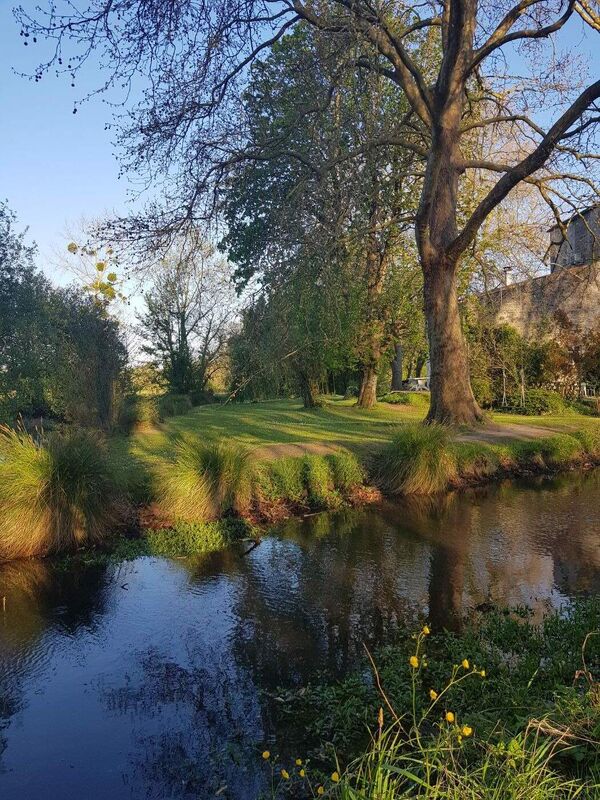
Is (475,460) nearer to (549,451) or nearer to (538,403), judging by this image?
(549,451)

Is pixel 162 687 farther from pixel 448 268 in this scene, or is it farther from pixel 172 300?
pixel 172 300

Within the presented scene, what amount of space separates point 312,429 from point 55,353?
7580 millimetres

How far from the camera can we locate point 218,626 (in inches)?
261

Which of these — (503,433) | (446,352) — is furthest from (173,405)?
(503,433)

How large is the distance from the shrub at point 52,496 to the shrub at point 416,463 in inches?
201

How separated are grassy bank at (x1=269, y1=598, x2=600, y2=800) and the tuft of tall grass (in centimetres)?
506

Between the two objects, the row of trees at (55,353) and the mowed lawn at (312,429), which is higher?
the row of trees at (55,353)

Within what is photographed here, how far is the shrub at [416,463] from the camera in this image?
481 inches

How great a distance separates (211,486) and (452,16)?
30.4 ft

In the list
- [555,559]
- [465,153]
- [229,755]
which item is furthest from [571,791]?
[465,153]

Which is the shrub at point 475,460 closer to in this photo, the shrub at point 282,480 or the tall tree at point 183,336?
the shrub at point 282,480

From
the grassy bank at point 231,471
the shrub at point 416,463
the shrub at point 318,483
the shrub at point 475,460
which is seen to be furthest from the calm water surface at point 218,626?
the shrub at point 475,460

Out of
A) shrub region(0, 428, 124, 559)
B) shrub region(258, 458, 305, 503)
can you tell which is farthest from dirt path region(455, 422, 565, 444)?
shrub region(0, 428, 124, 559)

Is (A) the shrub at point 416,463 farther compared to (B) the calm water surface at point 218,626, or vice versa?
(A) the shrub at point 416,463
